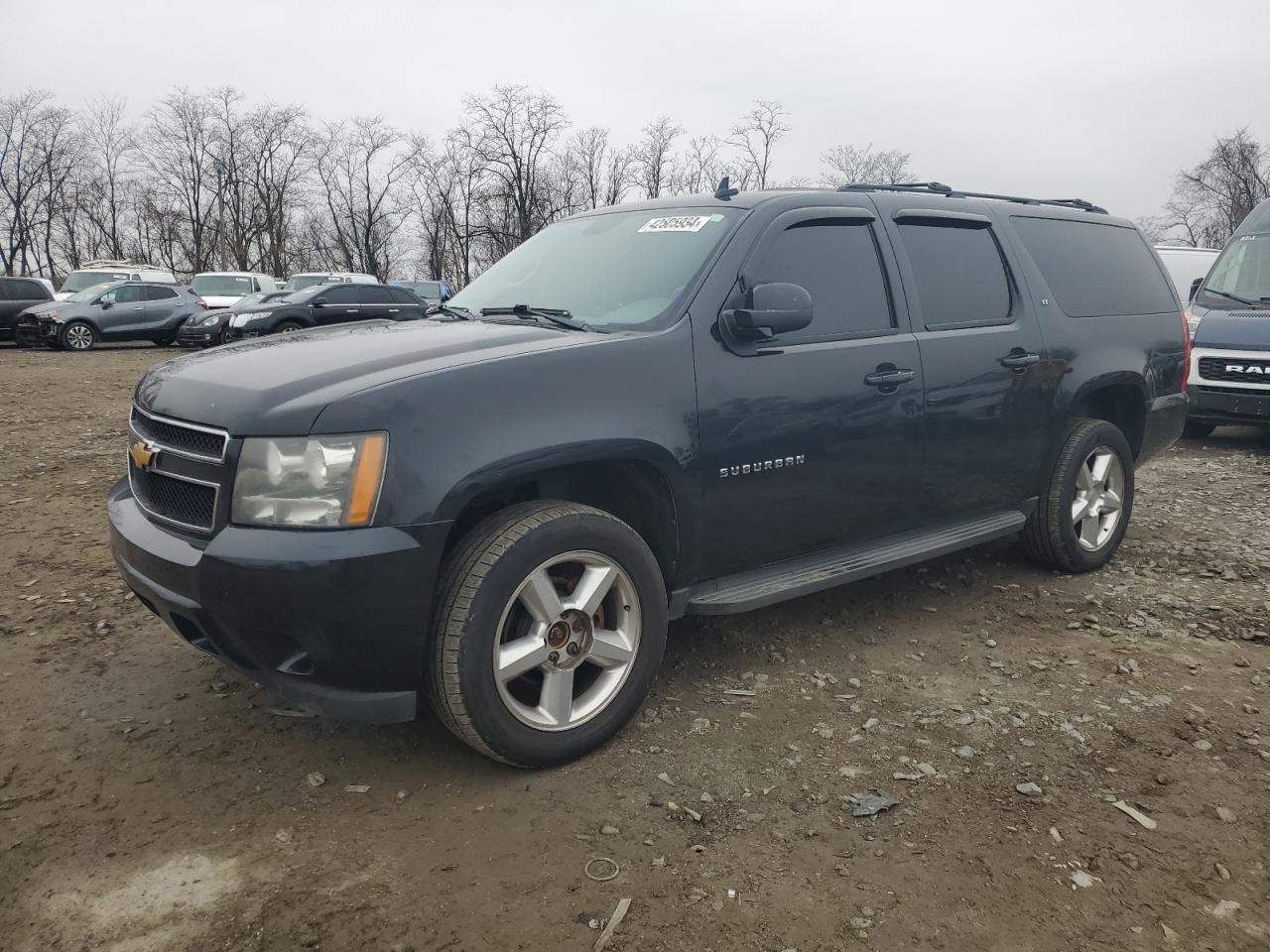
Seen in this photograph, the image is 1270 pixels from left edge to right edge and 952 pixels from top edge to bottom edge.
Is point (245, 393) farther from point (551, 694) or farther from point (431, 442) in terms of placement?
point (551, 694)

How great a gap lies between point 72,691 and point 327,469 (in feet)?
5.83

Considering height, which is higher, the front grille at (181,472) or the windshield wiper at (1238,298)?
the windshield wiper at (1238,298)

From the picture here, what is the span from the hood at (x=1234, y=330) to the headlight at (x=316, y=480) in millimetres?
8355

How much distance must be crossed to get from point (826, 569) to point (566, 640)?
1.19 metres

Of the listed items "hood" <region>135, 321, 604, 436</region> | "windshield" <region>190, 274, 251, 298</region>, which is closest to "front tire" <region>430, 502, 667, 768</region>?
"hood" <region>135, 321, 604, 436</region>

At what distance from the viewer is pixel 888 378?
372 centimetres

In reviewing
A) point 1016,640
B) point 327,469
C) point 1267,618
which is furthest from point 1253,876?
point 327,469

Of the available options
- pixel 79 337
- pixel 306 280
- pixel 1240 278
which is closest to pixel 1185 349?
pixel 1240 278

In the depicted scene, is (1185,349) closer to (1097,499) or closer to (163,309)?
(1097,499)

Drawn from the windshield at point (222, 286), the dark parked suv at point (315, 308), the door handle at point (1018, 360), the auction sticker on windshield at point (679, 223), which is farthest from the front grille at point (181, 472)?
the windshield at point (222, 286)

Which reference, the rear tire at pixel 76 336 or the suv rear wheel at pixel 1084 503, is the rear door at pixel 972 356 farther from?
the rear tire at pixel 76 336

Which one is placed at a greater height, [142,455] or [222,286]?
[222,286]

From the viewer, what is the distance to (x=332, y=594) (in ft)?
8.36

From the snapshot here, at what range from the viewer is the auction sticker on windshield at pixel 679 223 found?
144 inches
